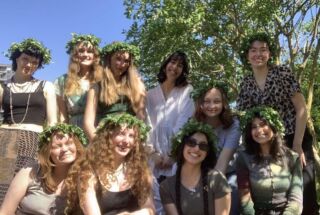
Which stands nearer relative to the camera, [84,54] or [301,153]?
[301,153]

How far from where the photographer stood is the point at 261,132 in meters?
4.55

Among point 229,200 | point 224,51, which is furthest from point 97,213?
point 224,51

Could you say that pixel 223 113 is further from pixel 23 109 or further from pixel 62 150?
pixel 23 109

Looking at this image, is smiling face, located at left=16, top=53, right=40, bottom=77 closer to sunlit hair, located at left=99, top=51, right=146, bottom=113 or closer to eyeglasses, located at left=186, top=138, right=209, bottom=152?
sunlit hair, located at left=99, top=51, right=146, bottom=113

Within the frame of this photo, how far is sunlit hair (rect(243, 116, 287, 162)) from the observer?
179 inches

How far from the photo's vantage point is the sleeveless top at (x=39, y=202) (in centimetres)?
403

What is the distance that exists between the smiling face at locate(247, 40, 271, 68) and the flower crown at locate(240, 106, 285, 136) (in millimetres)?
526

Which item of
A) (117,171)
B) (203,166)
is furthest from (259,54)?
(117,171)

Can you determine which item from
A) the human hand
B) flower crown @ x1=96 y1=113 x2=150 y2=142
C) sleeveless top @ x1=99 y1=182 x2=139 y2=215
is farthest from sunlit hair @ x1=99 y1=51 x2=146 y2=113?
the human hand

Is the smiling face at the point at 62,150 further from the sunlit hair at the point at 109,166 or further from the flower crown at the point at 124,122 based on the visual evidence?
the flower crown at the point at 124,122

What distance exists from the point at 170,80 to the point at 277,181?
1.77 metres

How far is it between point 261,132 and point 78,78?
228cm

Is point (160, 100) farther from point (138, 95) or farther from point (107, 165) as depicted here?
point (107, 165)

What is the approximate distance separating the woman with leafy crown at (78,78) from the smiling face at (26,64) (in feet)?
1.28
